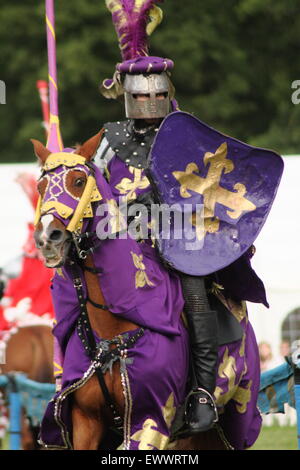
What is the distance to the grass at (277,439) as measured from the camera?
10.4m

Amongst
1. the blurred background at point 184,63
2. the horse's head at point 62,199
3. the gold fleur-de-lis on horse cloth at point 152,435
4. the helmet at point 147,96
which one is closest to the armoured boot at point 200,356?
the gold fleur-de-lis on horse cloth at point 152,435

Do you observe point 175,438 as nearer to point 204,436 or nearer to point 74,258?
point 204,436

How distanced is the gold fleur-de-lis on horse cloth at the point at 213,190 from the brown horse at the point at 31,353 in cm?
416

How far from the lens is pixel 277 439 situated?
1097cm

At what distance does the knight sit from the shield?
4cm

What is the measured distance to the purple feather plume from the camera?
784 cm

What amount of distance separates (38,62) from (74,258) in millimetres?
15556

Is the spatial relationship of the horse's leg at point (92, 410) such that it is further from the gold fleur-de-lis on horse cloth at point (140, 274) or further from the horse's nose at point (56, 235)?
the horse's nose at point (56, 235)

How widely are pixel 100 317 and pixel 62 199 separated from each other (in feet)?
2.33

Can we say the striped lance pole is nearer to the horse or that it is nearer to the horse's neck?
the horse

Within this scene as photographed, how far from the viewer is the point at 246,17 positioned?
70.4ft

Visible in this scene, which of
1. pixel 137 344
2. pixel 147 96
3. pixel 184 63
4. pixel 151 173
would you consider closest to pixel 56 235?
pixel 137 344

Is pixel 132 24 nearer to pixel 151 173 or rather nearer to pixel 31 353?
pixel 151 173

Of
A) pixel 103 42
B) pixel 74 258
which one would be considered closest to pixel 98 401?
pixel 74 258
